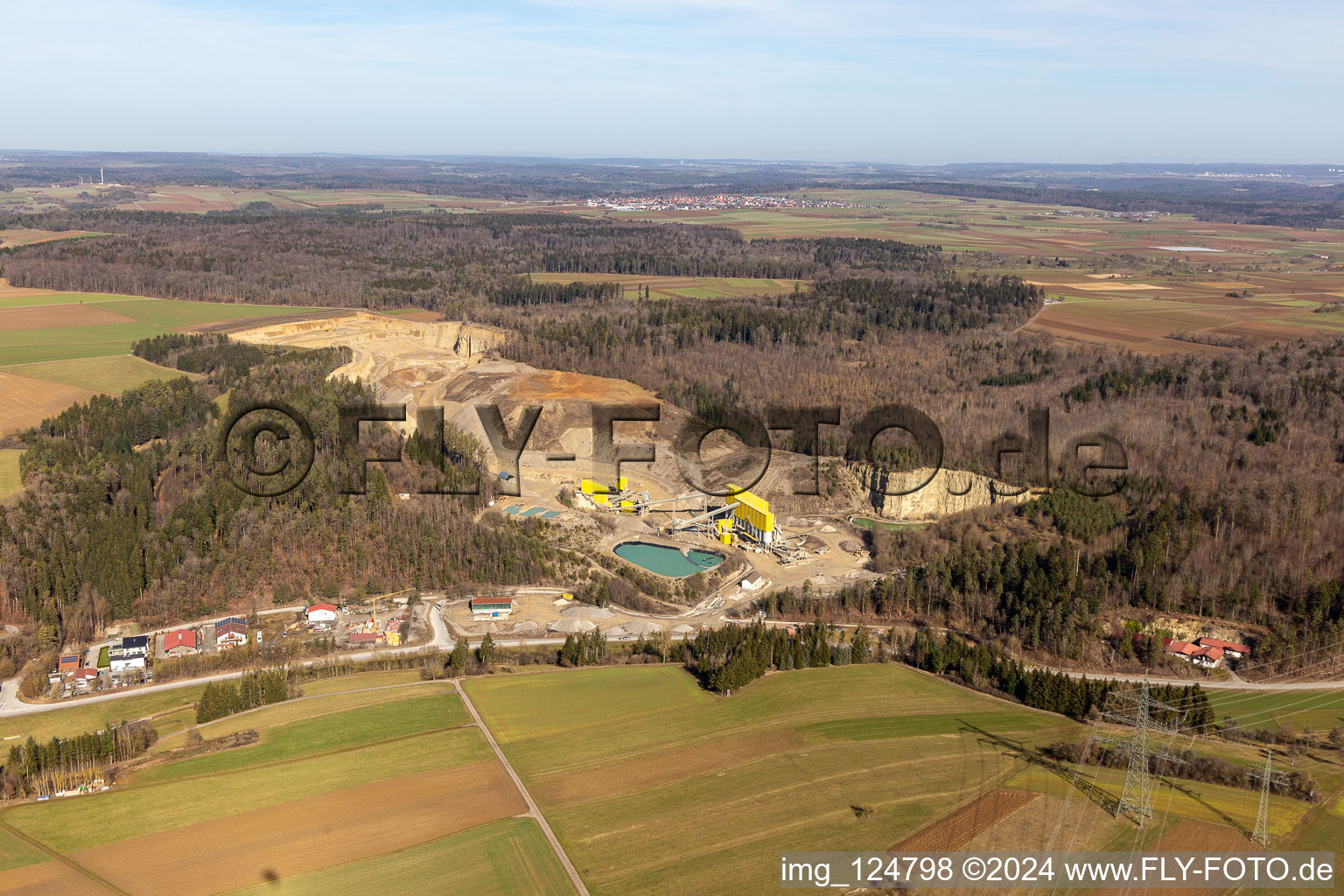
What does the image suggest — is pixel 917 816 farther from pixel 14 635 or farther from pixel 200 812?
pixel 14 635

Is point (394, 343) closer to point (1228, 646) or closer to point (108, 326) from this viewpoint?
point (108, 326)

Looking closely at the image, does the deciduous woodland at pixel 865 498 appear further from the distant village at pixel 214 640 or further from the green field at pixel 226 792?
the green field at pixel 226 792

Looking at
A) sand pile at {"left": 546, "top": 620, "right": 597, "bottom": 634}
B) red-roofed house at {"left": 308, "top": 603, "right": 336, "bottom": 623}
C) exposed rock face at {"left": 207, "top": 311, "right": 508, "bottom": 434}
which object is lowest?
sand pile at {"left": 546, "top": 620, "right": 597, "bottom": 634}

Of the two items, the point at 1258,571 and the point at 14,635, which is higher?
the point at 1258,571

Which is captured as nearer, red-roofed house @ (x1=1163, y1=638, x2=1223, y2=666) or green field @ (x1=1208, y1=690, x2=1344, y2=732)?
green field @ (x1=1208, y1=690, x2=1344, y2=732)

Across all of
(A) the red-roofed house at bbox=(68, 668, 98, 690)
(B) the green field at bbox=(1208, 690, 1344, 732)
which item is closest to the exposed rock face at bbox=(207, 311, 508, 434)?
(A) the red-roofed house at bbox=(68, 668, 98, 690)

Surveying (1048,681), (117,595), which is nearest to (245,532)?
(117,595)

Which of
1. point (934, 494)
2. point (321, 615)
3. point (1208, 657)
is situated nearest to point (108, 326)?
point (321, 615)

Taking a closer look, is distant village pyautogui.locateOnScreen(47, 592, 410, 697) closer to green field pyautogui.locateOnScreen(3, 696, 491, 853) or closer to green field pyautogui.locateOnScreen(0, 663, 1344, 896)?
green field pyautogui.locateOnScreen(0, 663, 1344, 896)
